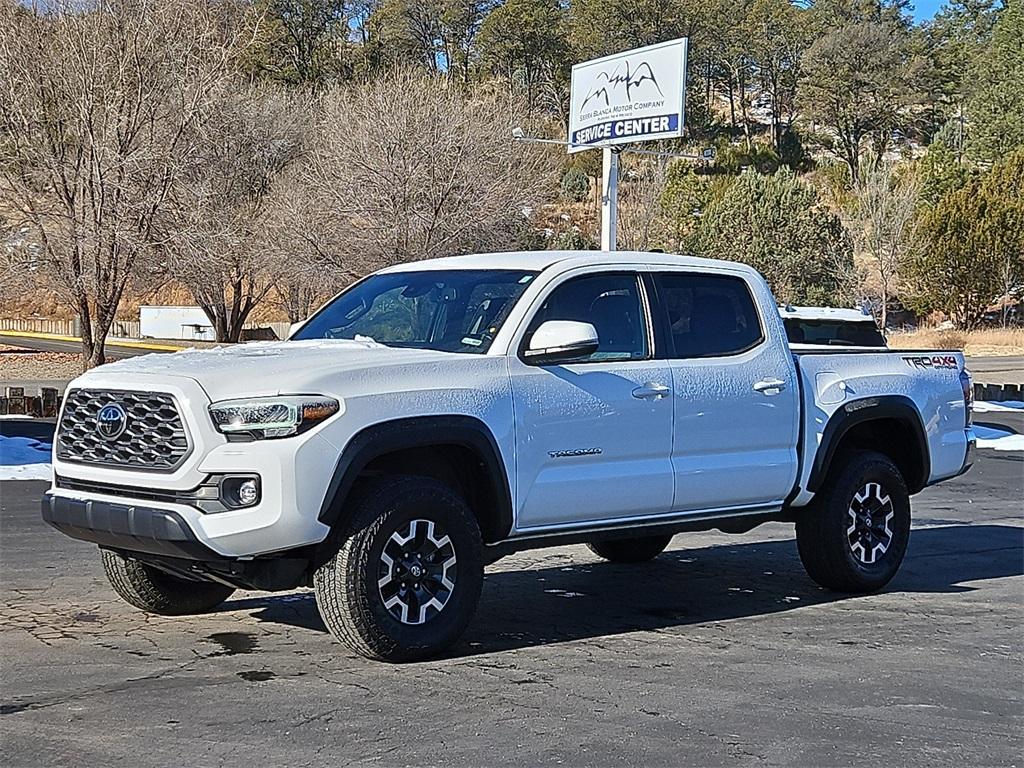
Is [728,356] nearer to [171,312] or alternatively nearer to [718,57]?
[171,312]

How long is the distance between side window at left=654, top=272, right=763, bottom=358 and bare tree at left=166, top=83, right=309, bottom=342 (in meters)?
18.6

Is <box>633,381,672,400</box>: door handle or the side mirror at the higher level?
the side mirror

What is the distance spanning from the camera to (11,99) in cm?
2389

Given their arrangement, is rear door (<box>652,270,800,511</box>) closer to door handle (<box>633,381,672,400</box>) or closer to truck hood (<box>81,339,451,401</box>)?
door handle (<box>633,381,672,400</box>)

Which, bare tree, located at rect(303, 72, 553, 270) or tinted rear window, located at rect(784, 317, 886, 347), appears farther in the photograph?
bare tree, located at rect(303, 72, 553, 270)

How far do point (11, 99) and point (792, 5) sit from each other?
8718 cm

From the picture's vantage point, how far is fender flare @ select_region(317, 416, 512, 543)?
611 centimetres

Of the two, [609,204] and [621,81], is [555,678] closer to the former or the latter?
[609,204]

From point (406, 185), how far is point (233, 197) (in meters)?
4.35

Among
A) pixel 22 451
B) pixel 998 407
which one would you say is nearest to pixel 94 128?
pixel 22 451

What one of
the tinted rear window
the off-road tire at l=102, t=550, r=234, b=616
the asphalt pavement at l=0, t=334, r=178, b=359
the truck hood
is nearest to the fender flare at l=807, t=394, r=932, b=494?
the truck hood

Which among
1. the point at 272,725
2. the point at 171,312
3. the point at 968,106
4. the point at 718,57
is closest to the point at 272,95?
the point at 171,312

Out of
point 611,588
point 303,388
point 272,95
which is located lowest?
point 611,588

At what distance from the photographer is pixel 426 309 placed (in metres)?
7.46
